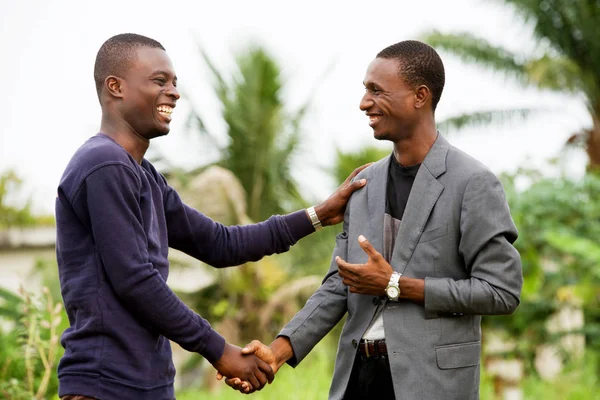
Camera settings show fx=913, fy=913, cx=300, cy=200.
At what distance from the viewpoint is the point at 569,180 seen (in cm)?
1126

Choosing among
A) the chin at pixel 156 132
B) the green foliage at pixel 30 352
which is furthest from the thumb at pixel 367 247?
the green foliage at pixel 30 352

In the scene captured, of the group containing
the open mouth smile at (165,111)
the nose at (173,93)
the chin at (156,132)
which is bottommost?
the chin at (156,132)

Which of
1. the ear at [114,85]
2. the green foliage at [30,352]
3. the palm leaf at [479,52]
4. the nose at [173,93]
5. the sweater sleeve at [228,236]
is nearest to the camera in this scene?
the ear at [114,85]

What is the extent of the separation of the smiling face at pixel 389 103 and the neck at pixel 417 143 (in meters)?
0.03

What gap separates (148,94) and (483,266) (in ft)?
5.47

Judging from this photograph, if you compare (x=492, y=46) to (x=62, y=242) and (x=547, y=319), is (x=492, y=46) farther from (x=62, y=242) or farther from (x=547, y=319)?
(x=62, y=242)

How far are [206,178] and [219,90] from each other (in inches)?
112

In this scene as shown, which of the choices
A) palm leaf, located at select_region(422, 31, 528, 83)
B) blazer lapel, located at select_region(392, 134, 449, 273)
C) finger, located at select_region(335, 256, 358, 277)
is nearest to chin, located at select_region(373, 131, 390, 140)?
blazer lapel, located at select_region(392, 134, 449, 273)

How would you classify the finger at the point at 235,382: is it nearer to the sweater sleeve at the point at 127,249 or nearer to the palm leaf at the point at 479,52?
the sweater sleeve at the point at 127,249

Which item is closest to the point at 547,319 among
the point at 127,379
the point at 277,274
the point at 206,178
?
the point at 277,274

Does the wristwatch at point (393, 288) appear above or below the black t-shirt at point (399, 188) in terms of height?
below

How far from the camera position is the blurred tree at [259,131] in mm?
17188

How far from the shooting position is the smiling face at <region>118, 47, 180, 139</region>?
161 inches

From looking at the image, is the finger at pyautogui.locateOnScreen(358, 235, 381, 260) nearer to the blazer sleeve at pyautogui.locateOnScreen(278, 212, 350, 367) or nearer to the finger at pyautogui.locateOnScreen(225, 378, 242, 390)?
the blazer sleeve at pyautogui.locateOnScreen(278, 212, 350, 367)
